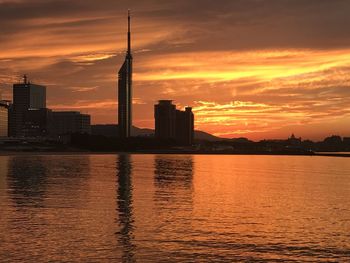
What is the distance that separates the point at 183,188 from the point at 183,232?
3917 cm

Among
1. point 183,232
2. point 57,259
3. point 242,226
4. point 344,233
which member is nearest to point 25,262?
point 57,259

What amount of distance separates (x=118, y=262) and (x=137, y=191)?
42284 mm

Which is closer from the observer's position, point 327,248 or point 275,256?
point 275,256

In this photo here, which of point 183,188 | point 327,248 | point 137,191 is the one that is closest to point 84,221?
point 327,248

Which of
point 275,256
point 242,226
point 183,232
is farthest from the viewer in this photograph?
point 242,226

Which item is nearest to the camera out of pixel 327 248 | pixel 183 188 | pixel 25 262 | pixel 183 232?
pixel 25 262

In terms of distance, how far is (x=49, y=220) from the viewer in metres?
44.9

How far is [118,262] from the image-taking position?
3083cm

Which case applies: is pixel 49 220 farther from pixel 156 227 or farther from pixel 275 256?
pixel 275 256

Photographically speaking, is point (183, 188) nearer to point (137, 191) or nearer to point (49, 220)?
point (137, 191)

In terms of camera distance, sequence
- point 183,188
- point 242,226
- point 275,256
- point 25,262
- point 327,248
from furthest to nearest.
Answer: point 183,188 → point 242,226 → point 327,248 → point 275,256 → point 25,262

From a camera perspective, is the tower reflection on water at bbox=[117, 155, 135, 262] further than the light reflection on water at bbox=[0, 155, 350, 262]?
Yes

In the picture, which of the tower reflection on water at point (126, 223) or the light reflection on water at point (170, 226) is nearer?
the light reflection on water at point (170, 226)

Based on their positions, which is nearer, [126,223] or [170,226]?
[170,226]
